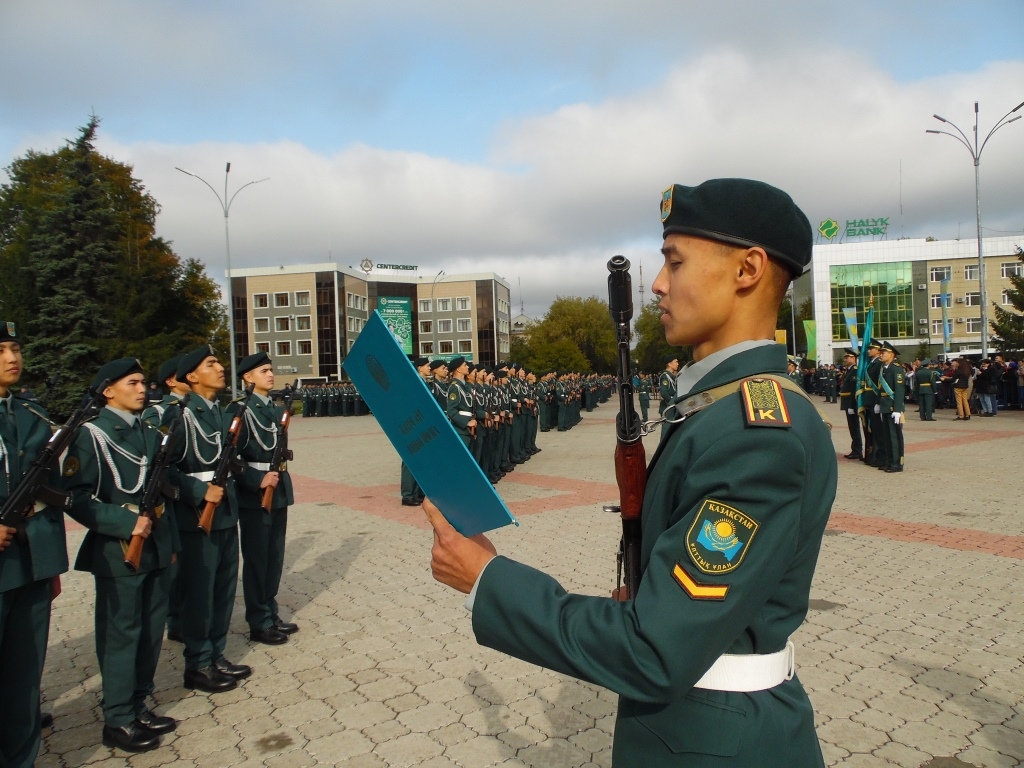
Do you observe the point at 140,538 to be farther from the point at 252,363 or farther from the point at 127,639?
the point at 252,363

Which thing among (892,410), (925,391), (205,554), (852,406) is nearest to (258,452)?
(205,554)

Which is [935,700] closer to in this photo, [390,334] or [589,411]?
[390,334]

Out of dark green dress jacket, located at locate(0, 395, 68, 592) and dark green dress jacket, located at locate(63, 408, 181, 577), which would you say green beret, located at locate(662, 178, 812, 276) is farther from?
dark green dress jacket, located at locate(63, 408, 181, 577)

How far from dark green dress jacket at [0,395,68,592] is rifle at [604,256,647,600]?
3032 mm

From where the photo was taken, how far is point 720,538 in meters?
1.22

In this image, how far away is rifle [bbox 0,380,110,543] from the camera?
341cm

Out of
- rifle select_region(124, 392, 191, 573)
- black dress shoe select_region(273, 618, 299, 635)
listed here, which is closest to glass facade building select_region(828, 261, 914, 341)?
black dress shoe select_region(273, 618, 299, 635)

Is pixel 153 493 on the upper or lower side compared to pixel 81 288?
lower

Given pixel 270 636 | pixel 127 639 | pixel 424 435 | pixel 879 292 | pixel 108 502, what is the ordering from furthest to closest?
pixel 879 292
pixel 270 636
pixel 108 502
pixel 127 639
pixel 424 435

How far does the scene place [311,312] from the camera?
7731cm

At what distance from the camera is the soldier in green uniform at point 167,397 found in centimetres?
551

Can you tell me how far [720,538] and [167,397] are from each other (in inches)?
229

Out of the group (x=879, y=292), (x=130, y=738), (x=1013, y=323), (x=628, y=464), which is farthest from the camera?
(x=879, y=292)

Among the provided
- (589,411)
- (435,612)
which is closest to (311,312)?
(589,411)
